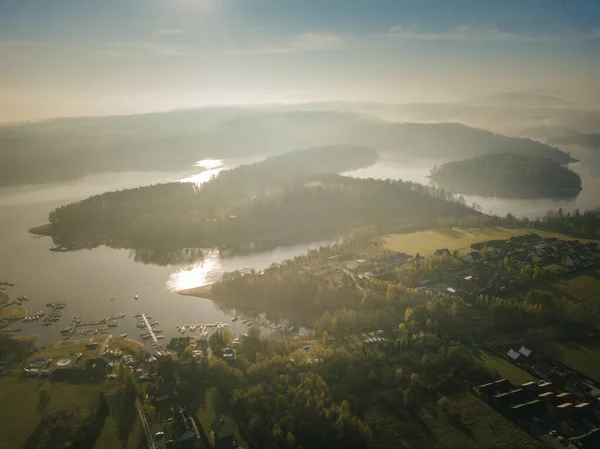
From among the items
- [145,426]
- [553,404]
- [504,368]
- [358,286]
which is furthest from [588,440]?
[145,426]

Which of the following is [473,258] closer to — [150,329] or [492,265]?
[492,265]

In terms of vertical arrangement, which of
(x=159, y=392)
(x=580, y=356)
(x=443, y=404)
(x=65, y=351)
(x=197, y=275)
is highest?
(x=159, y=392)

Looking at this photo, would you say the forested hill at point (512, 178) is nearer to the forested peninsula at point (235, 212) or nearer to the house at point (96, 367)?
the forested peninsula at point (235, 212)

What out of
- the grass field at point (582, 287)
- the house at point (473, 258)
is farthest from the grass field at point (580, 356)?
the house at point (473, 258)

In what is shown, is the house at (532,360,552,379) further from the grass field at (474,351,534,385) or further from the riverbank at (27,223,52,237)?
the riverbank at (27,223,52,237)

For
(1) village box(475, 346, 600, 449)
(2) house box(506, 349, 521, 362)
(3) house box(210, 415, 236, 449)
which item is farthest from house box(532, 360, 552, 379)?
(3) house box(210, 415, 236, 449)

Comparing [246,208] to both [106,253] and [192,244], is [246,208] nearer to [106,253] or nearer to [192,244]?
[192,244]

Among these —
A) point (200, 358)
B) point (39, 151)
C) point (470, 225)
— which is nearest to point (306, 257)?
point (200, 358)
